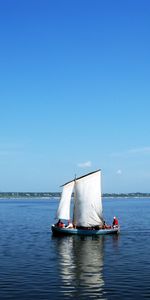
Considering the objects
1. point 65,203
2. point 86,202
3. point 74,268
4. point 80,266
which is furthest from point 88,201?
point 74,268

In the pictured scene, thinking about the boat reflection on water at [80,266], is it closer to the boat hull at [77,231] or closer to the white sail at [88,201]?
the boat hull at [77,231]

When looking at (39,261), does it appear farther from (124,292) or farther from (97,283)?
(124,292)

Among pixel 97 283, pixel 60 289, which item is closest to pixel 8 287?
pixel 60 289

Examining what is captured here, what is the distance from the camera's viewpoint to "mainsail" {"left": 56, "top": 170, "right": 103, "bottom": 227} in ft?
282

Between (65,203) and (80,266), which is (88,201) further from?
(80,266)

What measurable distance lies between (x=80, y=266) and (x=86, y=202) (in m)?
32.2

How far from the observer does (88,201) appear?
8619 centimetres

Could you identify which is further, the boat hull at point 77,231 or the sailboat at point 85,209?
the sailboat at point 85,209

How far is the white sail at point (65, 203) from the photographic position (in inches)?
3408

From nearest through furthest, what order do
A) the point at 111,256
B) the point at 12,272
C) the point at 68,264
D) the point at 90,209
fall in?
the point at 12,272 < the point at 68,264 < the point at 111,256 < the point at 90,209

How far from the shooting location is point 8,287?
4366 cm

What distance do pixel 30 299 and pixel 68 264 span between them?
17135mm

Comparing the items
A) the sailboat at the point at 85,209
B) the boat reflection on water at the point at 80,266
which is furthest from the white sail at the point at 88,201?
the boat reflection on water at the point at 80,266

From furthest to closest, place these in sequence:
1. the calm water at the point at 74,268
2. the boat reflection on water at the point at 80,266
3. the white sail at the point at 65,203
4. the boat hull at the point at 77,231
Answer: the white sail at the point at 65,203 < the boat hull at the point at 77,231 < the boat reflection on water at the point at 80,266 < the calm water at the point at 74,268
